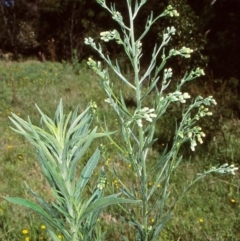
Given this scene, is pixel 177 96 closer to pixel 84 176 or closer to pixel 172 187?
pixel 84 176

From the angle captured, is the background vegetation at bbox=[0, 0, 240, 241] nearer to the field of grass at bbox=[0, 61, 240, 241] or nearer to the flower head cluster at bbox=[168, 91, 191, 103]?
the field of grass at bbox=[0, 61, 240, 241]

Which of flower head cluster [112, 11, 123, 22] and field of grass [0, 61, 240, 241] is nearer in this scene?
flower head cluster [112, 11, 123, 22]

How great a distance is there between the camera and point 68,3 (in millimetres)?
17469

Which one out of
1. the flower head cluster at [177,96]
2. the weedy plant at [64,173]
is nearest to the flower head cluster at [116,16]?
the flower head cluster at [177,96]

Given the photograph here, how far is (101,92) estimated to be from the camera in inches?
386

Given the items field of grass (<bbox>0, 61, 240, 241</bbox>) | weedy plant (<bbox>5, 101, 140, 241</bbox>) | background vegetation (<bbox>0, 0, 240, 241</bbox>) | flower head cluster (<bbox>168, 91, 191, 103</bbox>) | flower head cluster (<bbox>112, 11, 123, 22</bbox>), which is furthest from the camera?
background vegetation (<bbox>0, 0, 240, 241</bbox>)

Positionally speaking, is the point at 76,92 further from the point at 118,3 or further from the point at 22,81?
the point at 118,3

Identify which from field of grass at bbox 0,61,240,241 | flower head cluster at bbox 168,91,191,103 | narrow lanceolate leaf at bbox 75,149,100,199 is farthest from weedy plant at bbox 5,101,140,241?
field of grass at bbox 0,61,240,241

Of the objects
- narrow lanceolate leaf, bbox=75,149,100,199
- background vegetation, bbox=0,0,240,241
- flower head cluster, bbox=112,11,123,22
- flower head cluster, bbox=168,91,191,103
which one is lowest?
background vegetation, bbox=0,0,240,241

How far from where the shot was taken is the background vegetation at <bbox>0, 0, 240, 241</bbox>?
406cm

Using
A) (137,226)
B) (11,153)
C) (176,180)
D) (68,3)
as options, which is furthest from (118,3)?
(137,226)

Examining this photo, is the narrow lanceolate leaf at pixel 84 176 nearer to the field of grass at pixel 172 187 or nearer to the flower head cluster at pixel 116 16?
the field of grass at pixel 172 187

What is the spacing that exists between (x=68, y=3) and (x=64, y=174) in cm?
1692

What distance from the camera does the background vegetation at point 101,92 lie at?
406 cm
